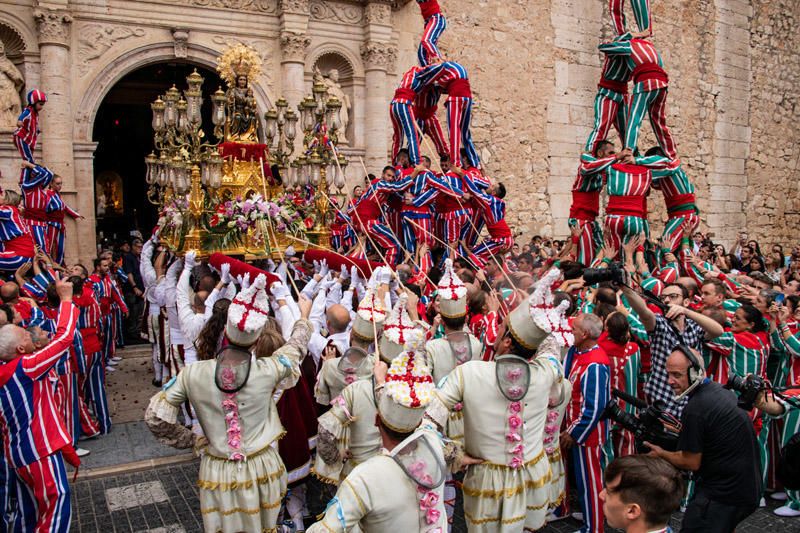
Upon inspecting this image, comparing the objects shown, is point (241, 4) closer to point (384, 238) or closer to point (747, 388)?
point (384, 238)

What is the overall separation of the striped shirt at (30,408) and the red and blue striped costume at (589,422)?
342cm

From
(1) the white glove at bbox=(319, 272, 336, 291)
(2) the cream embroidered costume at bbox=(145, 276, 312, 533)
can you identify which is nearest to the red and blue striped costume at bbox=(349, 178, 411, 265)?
(1) the white glove at bbox=(319, 272, 336, 291)

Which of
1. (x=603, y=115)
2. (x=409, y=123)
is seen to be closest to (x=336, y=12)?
(x=409, y=123)

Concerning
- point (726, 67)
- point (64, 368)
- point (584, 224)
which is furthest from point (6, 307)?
point (726, 67)

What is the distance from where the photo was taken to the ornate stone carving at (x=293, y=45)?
12.7m

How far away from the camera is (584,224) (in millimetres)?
7812

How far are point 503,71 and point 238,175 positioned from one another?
8435mm

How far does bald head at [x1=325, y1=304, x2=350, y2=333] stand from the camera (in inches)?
199

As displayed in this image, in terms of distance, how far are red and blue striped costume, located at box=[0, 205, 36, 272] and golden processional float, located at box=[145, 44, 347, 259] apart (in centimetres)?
162

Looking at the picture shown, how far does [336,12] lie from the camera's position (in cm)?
1336

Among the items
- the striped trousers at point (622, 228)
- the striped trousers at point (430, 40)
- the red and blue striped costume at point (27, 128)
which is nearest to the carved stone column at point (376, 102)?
the striped trousers at point (430, 40)

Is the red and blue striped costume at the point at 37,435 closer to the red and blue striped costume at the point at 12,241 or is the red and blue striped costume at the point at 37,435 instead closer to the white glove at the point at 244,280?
the white glove at the point at 244,280

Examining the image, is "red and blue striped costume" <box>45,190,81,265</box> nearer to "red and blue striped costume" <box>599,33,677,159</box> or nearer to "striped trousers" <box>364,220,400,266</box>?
"striped trousers" <box>364,220,400,266</box>

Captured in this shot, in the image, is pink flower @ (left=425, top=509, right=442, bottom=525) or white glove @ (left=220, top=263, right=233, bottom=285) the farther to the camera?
white glove @ (left=220, top=263, right=233, bottom=285)
